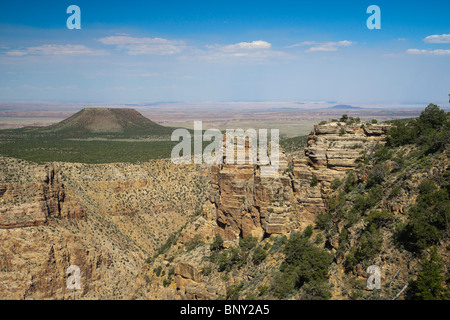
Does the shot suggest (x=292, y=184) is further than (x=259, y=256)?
Yes

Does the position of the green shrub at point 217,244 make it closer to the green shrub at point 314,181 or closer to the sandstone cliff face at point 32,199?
the green shrub at point 314,181

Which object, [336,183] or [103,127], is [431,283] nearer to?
[336,183]

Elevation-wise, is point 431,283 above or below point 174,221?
above

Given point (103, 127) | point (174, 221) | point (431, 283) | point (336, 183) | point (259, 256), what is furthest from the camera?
point (103, 127)

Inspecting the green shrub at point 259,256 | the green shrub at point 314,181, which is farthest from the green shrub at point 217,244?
the green shrub at point 314,181

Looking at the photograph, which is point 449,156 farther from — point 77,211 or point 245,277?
point 77,211

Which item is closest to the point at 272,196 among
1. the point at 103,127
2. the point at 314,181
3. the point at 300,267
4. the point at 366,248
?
the point at 314,181

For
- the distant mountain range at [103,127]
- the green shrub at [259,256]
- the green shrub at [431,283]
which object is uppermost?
the distant mountain range at [103,127]

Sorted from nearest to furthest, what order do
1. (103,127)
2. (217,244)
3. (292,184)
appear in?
(292,184)
(217,244)
(103,127)
